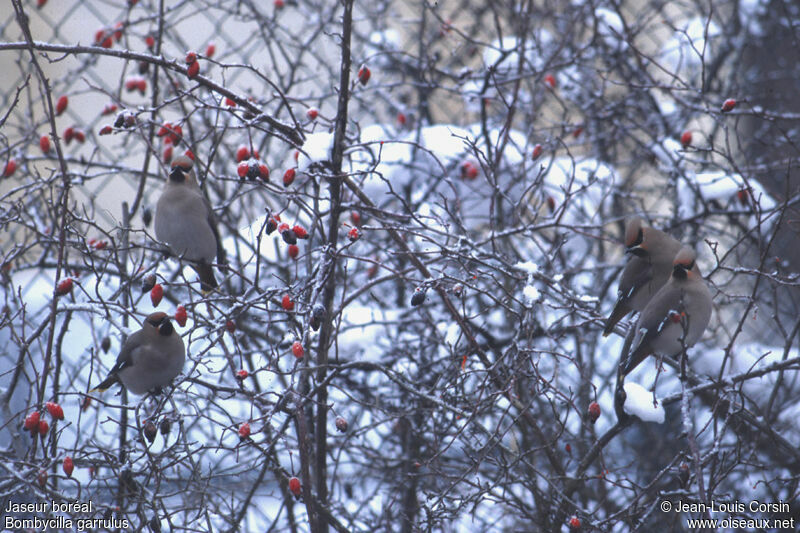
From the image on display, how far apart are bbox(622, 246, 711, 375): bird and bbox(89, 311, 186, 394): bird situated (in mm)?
1231

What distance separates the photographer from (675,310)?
2.19 metres

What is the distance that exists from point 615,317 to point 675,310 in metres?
0.18

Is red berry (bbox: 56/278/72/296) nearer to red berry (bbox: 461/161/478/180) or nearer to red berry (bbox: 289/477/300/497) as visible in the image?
red berry (bbox: 289/477/300/497)

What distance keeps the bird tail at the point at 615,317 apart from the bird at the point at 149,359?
115cm

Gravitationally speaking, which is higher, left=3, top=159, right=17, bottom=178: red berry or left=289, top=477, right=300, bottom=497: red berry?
left=3, top=159, right=17, bottom=178: red berry

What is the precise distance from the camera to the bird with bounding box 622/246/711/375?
7.18ft

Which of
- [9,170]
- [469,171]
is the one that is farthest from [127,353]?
[469,171]

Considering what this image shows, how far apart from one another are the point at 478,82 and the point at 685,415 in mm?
2109

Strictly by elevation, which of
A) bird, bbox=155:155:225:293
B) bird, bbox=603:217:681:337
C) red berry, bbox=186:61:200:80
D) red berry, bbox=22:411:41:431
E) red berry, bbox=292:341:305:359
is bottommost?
red berry, bbox=22:411:41:431

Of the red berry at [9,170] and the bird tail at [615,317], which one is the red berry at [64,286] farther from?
the bird tail at [615,317]

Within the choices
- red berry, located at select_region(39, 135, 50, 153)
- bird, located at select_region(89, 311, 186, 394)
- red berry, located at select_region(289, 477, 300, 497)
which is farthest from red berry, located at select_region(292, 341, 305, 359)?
red berry, located at select_region(39, 135, 50, 153)

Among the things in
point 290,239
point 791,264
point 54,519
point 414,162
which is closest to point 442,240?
point 414,162

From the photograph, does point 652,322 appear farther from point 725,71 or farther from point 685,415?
point 725,71

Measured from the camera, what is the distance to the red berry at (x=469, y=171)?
2939 millimetres
